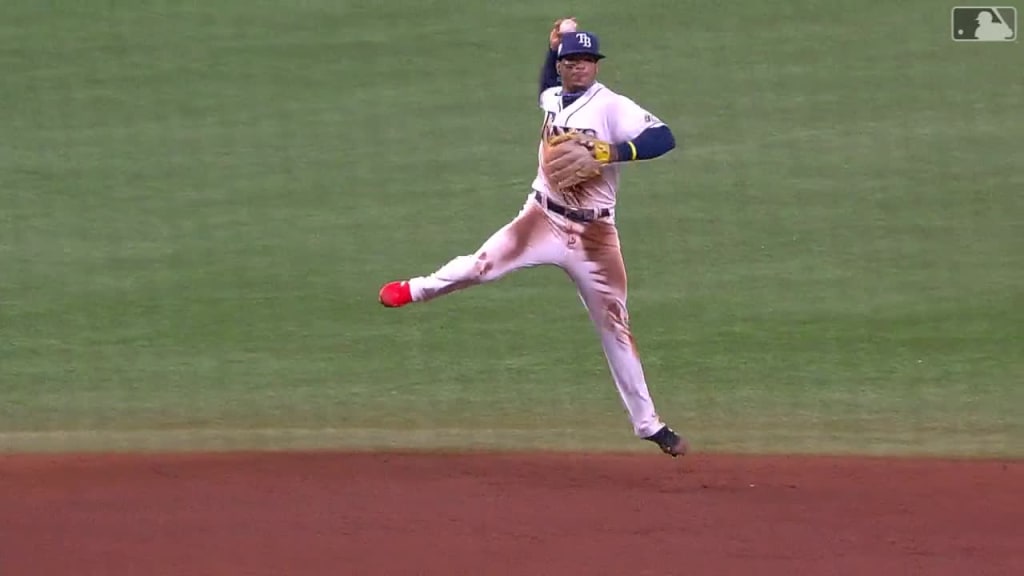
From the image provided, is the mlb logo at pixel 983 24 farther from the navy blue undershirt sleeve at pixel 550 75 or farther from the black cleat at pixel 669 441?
the black cleat at pixel 669 441

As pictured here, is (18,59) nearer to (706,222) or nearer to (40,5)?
(40,5)

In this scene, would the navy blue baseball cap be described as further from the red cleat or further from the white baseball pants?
the red cleat

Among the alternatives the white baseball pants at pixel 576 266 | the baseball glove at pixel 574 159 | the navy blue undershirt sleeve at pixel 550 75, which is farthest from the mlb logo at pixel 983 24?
the baseball glove at pixel 574 159

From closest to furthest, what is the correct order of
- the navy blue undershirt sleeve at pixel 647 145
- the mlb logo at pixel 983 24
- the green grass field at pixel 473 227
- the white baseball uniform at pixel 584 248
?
the navy blue undershirt sleeve at pixel 647 145
the white baseball uniform at pixel 584 248
the green grass field at pixel 473 227
the mlb logo at pixel 983 24

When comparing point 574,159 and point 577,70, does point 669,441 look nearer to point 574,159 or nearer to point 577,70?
point 574,159

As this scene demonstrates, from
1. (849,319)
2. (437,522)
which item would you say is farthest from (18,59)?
(437,522)

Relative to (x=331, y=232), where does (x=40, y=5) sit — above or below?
above

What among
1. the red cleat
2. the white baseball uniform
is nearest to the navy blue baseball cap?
the white baseball uniform
